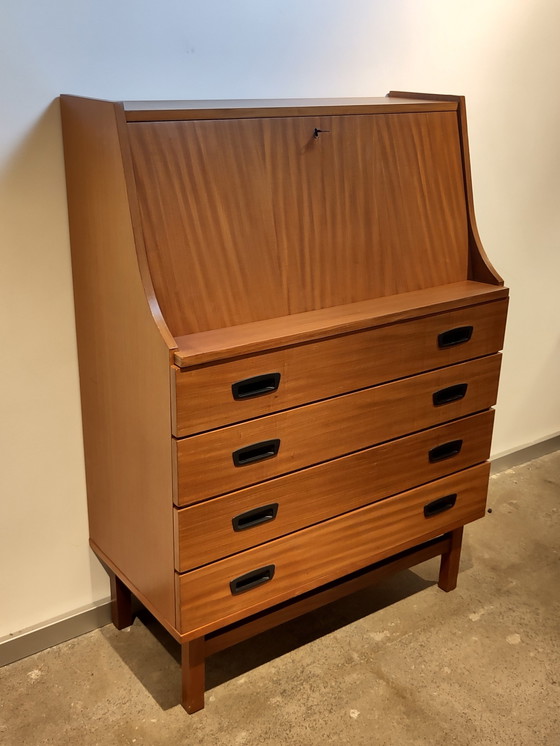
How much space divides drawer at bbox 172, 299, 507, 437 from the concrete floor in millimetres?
770

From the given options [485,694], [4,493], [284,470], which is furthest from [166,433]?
[485,694]

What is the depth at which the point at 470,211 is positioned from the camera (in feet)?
7.07

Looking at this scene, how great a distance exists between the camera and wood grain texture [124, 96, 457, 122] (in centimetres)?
159

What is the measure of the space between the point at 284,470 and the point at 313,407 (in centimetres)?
16

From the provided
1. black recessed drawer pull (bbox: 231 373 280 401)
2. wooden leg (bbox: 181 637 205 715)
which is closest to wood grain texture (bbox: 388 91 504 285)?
black recessed drawer pull (bbox: 231 373 280 401)

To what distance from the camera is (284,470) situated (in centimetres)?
182

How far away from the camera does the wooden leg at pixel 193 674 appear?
1870 mm

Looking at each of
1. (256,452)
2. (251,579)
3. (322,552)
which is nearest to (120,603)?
(251,579)

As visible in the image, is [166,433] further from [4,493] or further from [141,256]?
[4,493]

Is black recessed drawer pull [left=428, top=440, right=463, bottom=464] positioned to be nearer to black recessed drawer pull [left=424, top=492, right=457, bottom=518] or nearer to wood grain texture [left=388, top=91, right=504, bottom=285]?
black recessed drawer pull [left=424, top=492, right=457, bottom=518]

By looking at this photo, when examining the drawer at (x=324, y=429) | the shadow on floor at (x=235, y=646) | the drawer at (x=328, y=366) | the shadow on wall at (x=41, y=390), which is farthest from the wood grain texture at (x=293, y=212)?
the shadow on floor at (x=235, y=646)

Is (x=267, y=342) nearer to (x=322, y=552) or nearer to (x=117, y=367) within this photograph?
(x=117, y=367)

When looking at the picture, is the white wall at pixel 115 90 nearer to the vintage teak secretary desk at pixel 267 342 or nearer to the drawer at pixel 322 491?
the vintage teak secretary desk at pixel 267 342

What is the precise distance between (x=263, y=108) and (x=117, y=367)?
650mm
